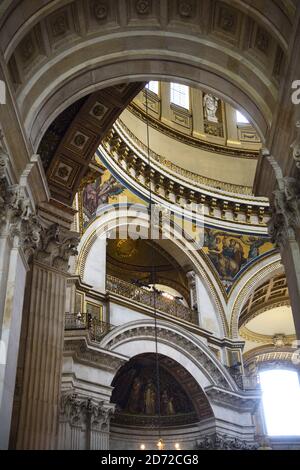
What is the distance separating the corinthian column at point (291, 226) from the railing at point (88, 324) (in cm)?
693

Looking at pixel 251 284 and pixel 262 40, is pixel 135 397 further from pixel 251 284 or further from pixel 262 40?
pixel 262 40

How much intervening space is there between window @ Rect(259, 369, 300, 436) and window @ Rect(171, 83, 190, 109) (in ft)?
38.9

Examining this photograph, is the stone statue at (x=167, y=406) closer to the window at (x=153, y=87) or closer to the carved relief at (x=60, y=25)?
the window at (x=153, y=87)

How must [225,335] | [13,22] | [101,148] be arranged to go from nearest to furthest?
[13,22], [101,148], [225,335]

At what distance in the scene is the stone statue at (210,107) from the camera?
946 inches

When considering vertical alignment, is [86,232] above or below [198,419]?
above

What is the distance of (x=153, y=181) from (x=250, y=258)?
435 cm

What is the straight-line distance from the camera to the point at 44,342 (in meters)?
8.45

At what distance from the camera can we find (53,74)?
305 inches

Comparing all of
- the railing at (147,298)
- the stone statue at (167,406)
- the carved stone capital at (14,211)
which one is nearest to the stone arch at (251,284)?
the railing at (147,298)

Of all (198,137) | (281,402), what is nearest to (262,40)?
(198,137)

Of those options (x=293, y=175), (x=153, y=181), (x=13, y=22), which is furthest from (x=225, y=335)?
(x=13, y=22)

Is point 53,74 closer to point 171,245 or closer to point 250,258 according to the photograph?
point 171,245

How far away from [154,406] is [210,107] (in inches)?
512
